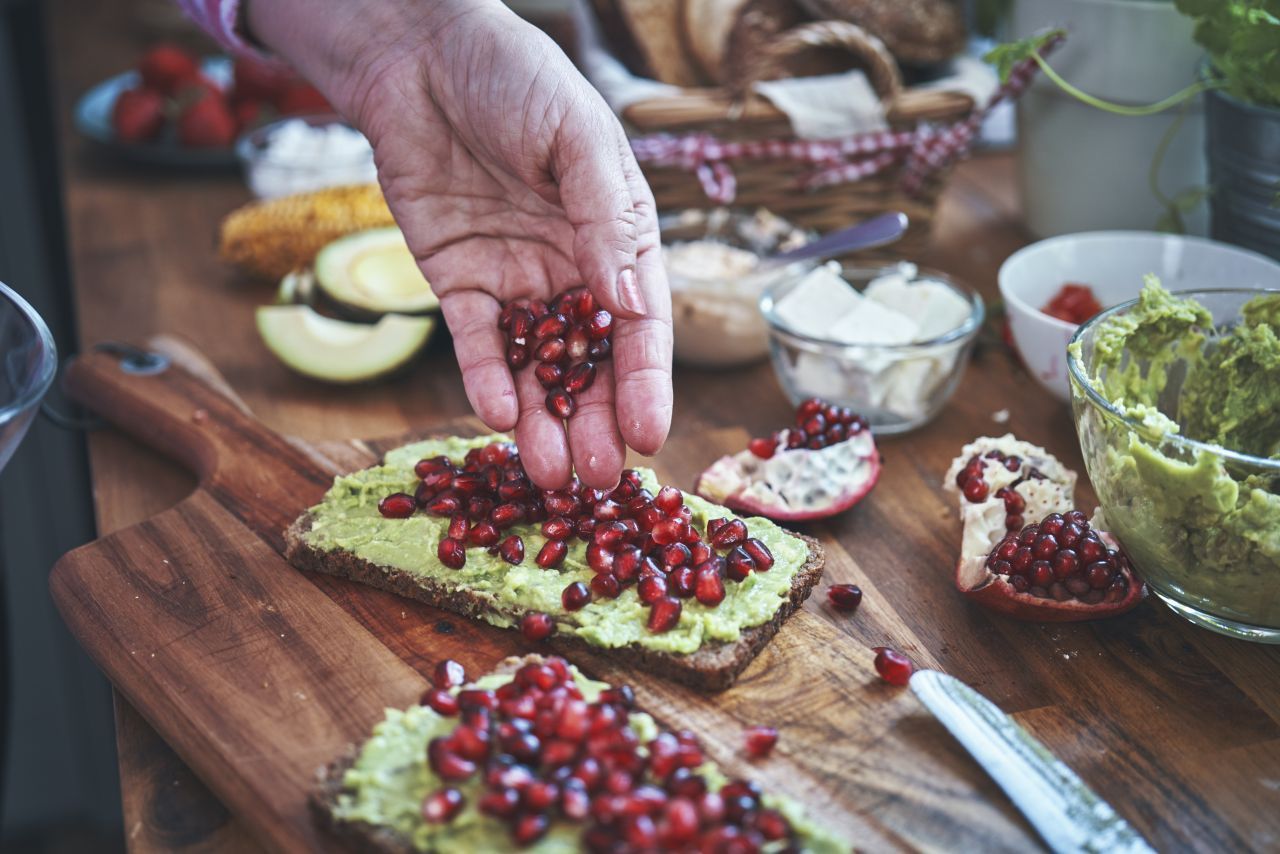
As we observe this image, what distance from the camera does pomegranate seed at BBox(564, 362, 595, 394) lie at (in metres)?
2.05

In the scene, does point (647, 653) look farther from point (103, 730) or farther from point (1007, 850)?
point (103, 730)

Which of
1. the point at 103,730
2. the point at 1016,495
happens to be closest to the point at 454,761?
the point at 1016,495

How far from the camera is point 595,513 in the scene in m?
2.02

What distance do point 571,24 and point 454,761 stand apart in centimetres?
333


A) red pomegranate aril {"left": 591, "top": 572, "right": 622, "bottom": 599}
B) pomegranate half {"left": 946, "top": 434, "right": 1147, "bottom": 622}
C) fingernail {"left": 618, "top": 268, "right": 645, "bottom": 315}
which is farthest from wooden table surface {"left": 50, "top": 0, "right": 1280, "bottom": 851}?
fingernail {"left": 618, "top": 268, "right": 645, "bottom": 315}

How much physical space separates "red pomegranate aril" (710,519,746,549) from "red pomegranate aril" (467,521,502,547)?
376 mm

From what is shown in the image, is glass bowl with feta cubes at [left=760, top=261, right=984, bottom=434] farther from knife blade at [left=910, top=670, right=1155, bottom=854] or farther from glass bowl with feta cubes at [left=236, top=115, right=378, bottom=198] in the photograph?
glass bowl with feta cubes at [left=236, top=115, right=378, bottom=198]

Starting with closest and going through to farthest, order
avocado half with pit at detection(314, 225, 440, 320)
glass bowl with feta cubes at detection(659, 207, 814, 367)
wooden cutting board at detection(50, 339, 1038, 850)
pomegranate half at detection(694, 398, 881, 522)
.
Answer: wooden cutting board at detection(50, 339, 1038, 850) < pomegranate half at detection(694, 398, 881, 522) < glass bowl with feta cubes at detection(659, 207, 814, 367) < avocado half with pit at detection(314, 225, 440, 320)

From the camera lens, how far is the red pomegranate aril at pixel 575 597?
1853 millimetres

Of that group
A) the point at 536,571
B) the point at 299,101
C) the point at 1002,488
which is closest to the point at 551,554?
the point at 536,571

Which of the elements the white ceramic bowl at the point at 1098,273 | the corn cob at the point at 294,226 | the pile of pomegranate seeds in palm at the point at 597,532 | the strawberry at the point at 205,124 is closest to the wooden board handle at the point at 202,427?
the pile of pomegranate seeds in palm at the point at 597,532

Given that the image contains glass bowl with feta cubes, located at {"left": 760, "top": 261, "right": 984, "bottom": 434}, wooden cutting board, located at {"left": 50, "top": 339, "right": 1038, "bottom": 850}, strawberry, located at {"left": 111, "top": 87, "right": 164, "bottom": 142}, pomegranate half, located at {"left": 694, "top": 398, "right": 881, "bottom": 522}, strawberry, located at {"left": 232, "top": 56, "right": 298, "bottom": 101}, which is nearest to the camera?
wooden cutting board, located at {"left": 50, "top": 339, "right": 1038, "bottom": 850}

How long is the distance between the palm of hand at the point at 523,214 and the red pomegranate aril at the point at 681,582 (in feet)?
0.74

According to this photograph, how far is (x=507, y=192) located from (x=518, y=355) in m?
0.41
